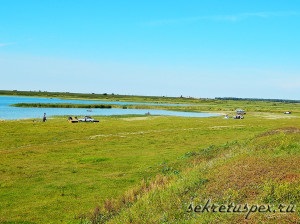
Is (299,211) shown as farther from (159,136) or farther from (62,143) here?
(159,136)

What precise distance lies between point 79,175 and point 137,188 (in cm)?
743

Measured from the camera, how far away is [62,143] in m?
47.5

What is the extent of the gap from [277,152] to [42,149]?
28.3 metres

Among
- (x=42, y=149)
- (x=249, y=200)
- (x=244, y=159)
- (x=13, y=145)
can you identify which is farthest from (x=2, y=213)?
(x=13, y=145)

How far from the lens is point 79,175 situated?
94.3 ft

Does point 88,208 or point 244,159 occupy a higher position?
point 244,159

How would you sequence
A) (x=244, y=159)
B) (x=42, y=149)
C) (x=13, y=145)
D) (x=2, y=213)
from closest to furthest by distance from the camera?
(x=2, y=213) < (x=244, y=159) < (x=42, y=149) < (x=13, y=145)

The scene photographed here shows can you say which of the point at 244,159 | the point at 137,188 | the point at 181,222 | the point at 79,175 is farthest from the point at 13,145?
the point at 181,222

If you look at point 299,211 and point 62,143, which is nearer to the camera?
point 299,211

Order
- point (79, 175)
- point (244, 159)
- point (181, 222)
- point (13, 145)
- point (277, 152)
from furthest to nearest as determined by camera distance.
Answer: point (13, 145) < point (79, 175) < point (277, 152) < point (244, 159) < point (181, 222)

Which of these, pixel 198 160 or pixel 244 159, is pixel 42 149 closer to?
pixel 198 160

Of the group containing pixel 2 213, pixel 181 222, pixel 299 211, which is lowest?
pixel 2 213

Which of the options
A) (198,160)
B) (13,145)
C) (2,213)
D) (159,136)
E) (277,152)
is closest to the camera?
(2,213)

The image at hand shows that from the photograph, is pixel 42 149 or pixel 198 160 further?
pixel 42 149
